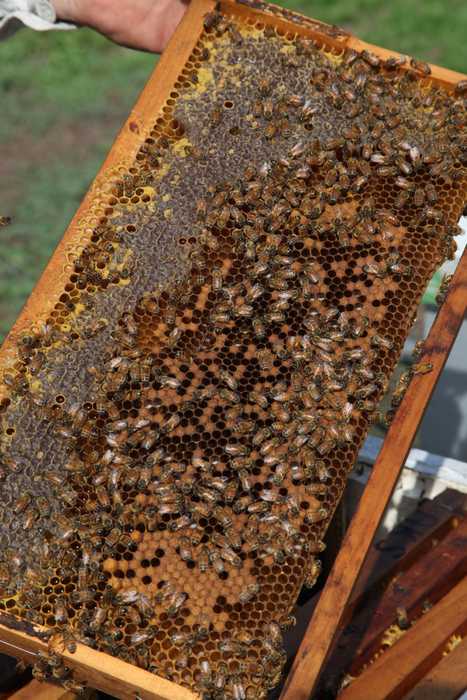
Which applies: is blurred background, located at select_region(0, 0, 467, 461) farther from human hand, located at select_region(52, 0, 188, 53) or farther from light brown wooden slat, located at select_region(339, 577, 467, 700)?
light brown wooden slat, located at select_region(339, 577, 467, 700)

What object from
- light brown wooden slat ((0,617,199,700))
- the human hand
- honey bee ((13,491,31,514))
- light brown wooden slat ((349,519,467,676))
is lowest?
light brown wooden slat ((0,617,199,700))

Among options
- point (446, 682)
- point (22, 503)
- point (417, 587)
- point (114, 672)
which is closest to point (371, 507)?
point (446, 682)

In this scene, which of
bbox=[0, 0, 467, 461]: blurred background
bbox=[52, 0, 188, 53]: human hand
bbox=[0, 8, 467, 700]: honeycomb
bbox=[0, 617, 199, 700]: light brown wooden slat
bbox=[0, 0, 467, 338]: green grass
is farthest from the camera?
bbox=[0, 0, 467, 338]: green grass

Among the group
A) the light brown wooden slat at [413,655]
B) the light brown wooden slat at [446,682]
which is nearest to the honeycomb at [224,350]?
the light brown wooden slat at [413,655]

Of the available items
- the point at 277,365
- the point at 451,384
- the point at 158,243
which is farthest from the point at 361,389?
the point at 451,384

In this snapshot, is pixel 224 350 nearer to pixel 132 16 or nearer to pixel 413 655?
pixel 413 655

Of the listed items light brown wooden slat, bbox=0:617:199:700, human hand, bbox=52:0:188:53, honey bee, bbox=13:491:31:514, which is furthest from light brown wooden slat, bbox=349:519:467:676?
human hand, bbox=52:0:188:53
